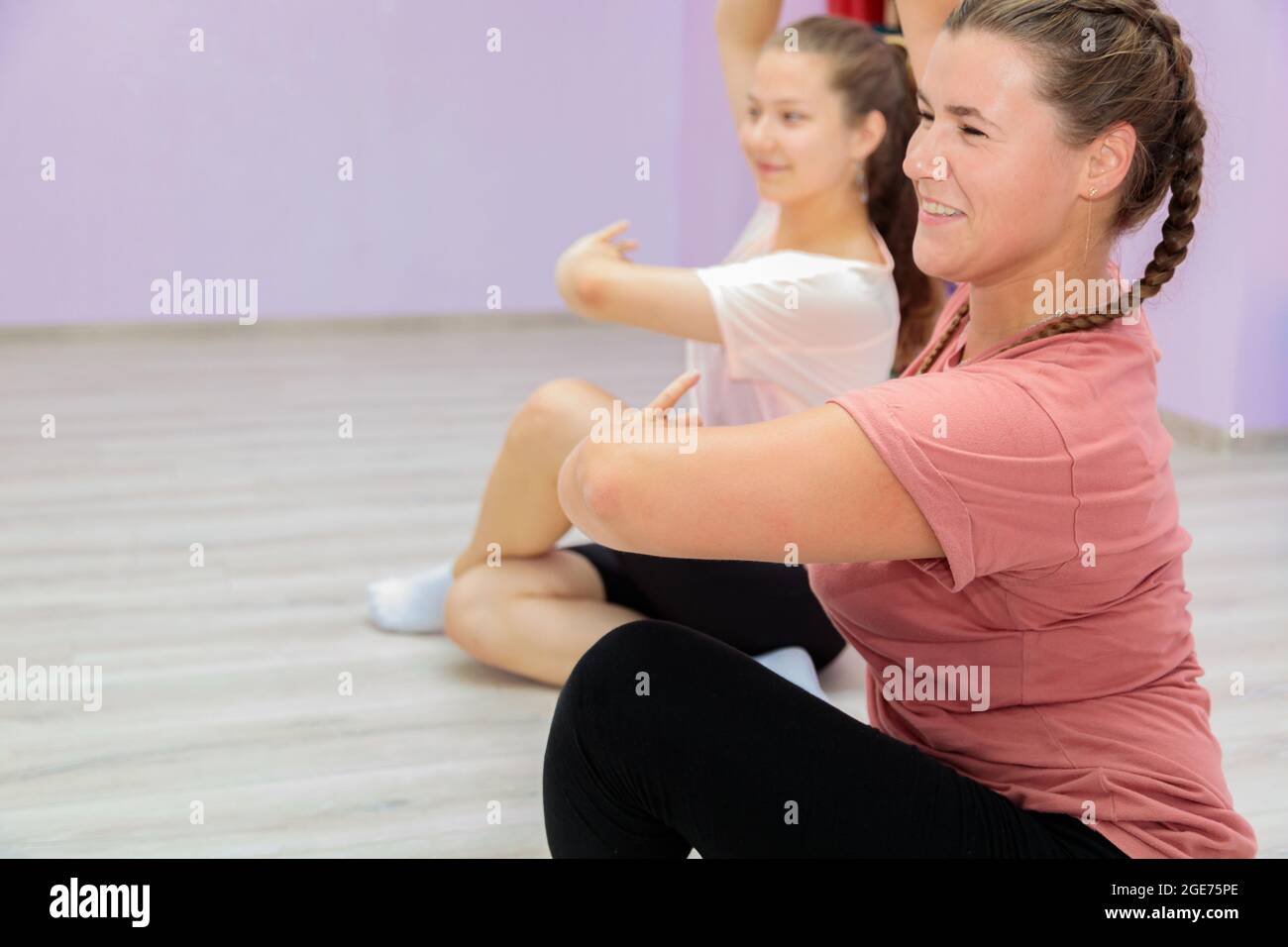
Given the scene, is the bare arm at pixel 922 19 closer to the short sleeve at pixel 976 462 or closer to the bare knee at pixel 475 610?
the short sleeve at pixel 976 462

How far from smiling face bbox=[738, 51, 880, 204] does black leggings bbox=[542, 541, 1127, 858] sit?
1.00 meters

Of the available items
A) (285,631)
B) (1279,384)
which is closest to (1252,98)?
(1279,384)

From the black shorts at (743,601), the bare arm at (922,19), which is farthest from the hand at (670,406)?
the black shorts at (743,601)

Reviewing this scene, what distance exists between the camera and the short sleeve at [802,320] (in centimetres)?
195

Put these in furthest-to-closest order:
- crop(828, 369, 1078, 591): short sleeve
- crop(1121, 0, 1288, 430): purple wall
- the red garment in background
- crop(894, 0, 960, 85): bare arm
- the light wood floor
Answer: the red garment in background < crop(1121, 0, 1288, 430): purple wall < the light wood floor < crop(894, 0, 960, 85): bare arm < crop(828, 369, 1078, 591): short sleeve

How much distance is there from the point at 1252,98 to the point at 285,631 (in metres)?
2.54

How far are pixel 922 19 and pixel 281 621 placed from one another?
56.0 inches

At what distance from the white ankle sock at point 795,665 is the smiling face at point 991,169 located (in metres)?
0.96

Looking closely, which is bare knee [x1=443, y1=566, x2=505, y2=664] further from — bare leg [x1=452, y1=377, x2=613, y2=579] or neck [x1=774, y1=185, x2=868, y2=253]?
neck [x1=774, y1=185, x2=868, y2=253]

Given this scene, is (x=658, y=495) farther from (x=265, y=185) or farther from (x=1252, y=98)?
(x=265, y=185)

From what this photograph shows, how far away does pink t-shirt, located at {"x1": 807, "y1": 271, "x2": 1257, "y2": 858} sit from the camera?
3.30ft
